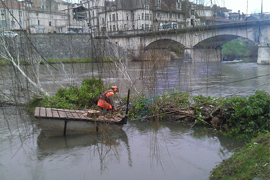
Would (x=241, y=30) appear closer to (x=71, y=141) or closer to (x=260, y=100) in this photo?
(x=260, y=100)

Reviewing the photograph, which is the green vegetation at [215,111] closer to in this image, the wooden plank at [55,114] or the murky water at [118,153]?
the murky water at [118,153]

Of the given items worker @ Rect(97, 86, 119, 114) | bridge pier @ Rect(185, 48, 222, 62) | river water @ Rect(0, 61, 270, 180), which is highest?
bridge pier @ Rect(185, 48, 222, 62)

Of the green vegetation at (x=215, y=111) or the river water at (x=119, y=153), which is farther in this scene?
the green vegetation at (x=215, y=111)

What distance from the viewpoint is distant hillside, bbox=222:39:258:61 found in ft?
175

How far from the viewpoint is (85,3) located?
985cm

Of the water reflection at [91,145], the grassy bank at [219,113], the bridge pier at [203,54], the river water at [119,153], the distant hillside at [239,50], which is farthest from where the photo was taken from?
the distant hillside at [239,50]

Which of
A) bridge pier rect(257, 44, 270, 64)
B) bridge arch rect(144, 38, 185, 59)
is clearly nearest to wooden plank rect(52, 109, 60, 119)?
bridge arch rect(144, 38, 185, 59)

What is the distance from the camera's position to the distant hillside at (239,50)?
5337 centimetres

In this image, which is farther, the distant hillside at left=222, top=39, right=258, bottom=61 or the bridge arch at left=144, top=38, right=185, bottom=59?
the distant hillside at left=222, top=39, right=258, bottom=61

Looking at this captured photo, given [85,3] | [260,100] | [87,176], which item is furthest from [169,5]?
[87,176]

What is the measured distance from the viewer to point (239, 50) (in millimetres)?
57469

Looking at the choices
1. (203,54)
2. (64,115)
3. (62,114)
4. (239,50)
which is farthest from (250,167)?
(239,50)

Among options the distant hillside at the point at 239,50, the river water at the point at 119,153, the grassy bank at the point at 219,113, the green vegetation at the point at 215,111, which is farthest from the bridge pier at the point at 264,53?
the river water at the point at 119,153

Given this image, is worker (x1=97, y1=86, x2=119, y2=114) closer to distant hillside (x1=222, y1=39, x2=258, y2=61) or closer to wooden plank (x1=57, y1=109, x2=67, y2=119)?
wooden plank (x1=57, y1=109, x2=67, y2=119)
